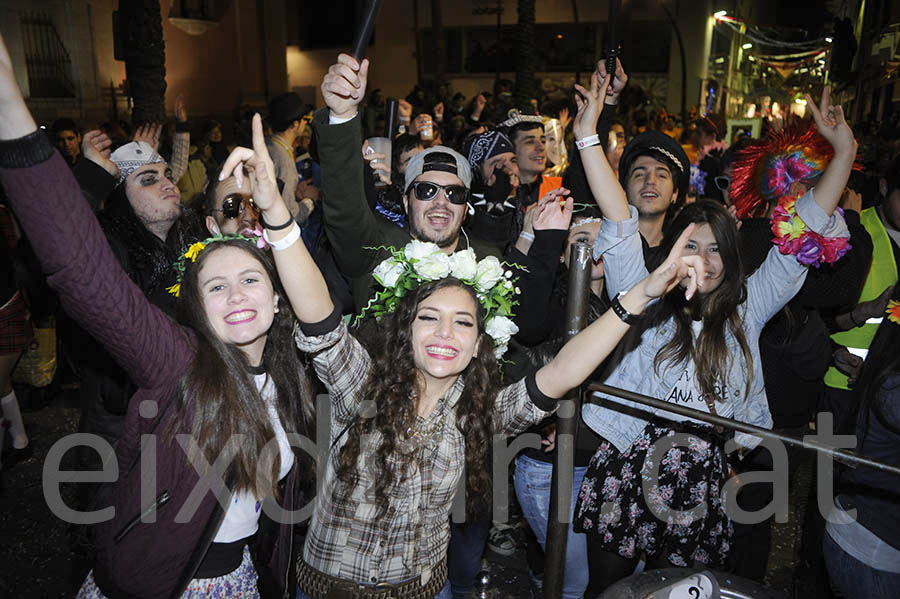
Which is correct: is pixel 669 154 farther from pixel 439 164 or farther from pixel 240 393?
pixel 240 393

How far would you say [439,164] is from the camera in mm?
3090

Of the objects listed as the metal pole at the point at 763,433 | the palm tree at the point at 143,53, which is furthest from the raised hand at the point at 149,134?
the palm tree at the point at 143,53

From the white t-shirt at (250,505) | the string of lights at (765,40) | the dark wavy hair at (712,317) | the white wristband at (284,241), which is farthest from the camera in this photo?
the string of lights at (765,40)

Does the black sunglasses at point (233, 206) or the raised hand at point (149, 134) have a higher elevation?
the raised hand at point (149, 134)

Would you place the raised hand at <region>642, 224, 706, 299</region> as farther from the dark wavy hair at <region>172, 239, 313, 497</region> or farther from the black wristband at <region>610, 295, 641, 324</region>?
the dark wavy hair at <region>172, 239, 313, 497</region>

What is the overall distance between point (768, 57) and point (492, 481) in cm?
2964

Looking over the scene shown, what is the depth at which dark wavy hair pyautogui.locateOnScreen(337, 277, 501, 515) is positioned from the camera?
2.25 metres

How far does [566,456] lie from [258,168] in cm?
131

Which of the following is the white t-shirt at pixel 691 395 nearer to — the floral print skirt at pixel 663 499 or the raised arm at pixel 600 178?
the floral print skirt at pixel 663 499

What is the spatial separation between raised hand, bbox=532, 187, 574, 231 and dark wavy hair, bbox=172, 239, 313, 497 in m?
1.11

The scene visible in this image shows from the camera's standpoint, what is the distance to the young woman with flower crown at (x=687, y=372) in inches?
104

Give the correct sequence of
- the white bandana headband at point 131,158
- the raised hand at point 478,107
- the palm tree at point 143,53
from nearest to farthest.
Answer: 1. the white bandana headband at point 131,158
2. the palm tree at point 143,53
3. the raised hand at point 478,107

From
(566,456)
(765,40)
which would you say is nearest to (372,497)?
(566,456)

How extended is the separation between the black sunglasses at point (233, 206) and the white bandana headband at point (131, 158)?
3.37 feet
